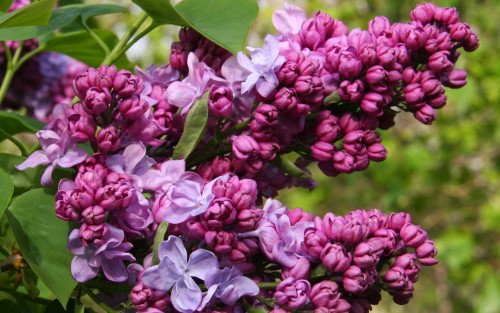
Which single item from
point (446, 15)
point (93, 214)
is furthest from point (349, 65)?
point (93, 214)

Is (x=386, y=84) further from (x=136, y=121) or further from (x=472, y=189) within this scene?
(x=472, y=189)

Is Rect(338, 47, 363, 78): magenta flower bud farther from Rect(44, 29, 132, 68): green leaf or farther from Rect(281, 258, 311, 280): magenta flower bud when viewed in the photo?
Rect(44, 29, 132, 68): green leaf

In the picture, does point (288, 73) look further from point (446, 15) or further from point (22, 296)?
point (22, 296)

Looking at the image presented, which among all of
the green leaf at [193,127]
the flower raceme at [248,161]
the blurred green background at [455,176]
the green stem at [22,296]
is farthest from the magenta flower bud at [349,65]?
the blurred green background at [455,176]

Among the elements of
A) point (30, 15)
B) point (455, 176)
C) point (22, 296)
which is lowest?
point (455, 176)

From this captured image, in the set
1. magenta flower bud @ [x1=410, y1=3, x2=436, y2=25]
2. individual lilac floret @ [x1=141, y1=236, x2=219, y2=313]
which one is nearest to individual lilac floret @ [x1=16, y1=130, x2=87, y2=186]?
individual lilac floret @ [x1=141, y1=236, x2=219, y2=313]

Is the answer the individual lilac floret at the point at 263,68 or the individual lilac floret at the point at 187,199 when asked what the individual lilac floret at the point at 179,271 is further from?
the individual lilac floret at the point at 263,68

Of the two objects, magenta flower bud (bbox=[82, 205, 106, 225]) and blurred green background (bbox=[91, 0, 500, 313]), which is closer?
magenta flower bud (bbox=[82, 205, 106, 225])

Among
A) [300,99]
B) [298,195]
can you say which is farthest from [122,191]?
[298,195]
